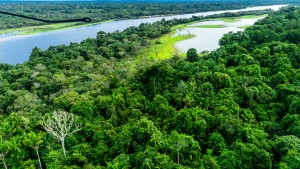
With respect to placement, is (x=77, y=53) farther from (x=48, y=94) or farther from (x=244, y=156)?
(x=244, y=156)

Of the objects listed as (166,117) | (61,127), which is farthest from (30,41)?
(61,127)

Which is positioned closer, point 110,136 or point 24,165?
point 24,165

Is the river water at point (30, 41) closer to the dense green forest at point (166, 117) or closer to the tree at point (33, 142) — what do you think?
the dense green forest at point (166, 117)

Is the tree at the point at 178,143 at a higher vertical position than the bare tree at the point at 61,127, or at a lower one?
lower

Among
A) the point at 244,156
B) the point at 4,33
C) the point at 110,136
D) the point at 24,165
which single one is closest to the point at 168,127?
the point at 110,136

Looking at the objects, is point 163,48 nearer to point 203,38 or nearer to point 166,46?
point 166,46

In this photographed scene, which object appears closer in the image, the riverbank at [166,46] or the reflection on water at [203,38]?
the riverbank at [166,46]

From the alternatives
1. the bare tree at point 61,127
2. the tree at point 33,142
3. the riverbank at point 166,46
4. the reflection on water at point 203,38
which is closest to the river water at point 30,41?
the riverbank at point 166,46
